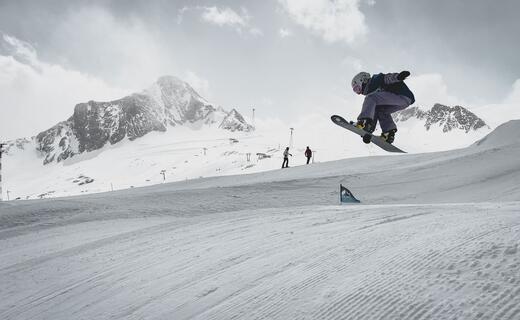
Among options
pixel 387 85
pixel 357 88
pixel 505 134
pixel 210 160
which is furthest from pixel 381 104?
pixel 210 160

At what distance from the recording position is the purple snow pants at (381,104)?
656cm

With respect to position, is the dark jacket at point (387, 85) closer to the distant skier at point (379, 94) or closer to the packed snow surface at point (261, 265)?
the distant skier at point (379, 94)

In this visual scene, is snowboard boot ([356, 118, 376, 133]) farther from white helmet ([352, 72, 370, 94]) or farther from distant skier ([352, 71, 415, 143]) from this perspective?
white helmet ([352, 72, 370, 94])

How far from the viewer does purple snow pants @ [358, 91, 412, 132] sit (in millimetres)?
6559

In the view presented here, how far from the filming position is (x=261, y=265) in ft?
13.0

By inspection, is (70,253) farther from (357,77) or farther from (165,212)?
(357,77)

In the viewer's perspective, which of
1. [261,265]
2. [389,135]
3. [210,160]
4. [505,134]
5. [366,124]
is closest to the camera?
[261,265]

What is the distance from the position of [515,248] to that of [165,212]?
7627 millimetres

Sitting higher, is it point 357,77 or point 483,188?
point 357,77

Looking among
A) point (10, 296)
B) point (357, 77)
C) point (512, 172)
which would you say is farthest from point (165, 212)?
point (512, 172)

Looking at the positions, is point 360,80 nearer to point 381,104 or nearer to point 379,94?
point 379,94

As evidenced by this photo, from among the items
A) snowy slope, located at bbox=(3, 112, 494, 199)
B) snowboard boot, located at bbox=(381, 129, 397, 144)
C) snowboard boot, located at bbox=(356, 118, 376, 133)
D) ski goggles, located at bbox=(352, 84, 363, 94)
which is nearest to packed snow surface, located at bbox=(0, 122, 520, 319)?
snowboard boot, located at bbox=(356, 118, 376, 133)

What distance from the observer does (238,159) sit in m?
83.3

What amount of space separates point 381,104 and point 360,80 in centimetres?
62
